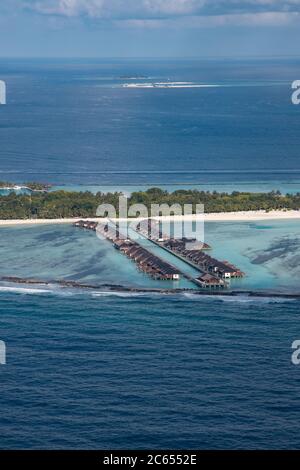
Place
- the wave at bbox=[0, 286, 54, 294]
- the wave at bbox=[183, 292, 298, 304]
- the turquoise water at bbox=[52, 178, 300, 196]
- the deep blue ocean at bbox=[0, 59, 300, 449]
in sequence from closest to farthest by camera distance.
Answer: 1. the deep blue ocean at bbox=[0, 59, 300, 449]
2. the wave at bbox=[183, 292, 298, 304]
3. the wave at bbox=[0, 286, 54, 294]
4. the turquoise water at bbox=[52, 178, 300, 196]

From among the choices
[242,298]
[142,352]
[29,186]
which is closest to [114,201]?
[29,186]

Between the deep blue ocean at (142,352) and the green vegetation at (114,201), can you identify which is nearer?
the deep blue ocean at (142,352)

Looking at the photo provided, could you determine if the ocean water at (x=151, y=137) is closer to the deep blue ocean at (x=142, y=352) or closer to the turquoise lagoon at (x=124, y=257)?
the deep blue ocean at (x=142, y=352)

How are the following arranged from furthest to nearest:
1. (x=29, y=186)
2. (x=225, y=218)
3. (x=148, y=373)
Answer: (x=29, y=186) → (x=225, y=218) → (x=148, y=373)

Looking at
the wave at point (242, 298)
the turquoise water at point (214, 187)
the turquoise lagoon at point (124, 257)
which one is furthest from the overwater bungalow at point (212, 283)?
the turquoise water at point (214, 187)

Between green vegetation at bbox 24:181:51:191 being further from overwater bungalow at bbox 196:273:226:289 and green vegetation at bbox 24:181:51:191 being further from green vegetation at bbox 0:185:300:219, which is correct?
overwater bungalow at bbox 196:273:226:289

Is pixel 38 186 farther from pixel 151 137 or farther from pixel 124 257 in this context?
pixel 151 137

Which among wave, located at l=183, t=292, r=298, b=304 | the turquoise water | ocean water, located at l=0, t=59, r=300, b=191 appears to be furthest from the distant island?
wave, located at l=183, t=292, r=298, b=304

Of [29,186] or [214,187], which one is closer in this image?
[29,186]

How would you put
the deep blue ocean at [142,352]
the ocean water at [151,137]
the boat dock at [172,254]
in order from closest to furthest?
the deep blue ocean at [142,352]
the boat dock at [172,254]
the ocean water at [151,137]
